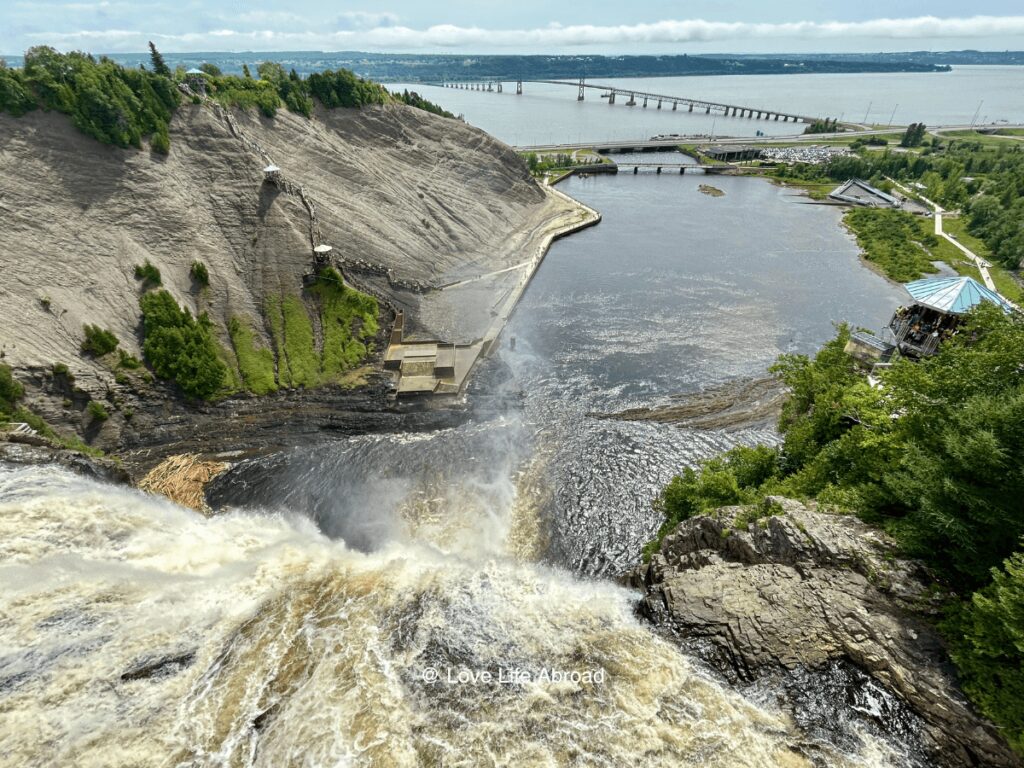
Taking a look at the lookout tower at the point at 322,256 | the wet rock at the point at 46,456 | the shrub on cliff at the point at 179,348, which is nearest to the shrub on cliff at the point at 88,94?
the shrub on cliff at the point at 179,348

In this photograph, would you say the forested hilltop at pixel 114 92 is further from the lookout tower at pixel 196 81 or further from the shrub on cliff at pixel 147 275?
the shrub on cliff at pixel 147 275

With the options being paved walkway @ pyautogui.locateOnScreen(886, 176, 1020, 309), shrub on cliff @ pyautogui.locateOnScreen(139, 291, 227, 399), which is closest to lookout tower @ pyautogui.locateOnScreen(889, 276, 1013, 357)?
paved walkway @ pyautogui.locateOnScreen(886, 176, 1020, 309)

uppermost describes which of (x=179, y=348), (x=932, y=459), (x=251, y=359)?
(x=932, y=459)

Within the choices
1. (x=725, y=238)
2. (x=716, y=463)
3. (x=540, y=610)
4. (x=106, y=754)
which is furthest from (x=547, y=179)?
(x=106, y=754)

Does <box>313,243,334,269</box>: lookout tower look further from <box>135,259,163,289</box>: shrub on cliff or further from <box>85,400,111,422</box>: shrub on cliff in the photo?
<box>85,400,111,422</box>: shrub on cliff

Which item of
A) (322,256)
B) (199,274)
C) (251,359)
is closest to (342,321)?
(322,256)

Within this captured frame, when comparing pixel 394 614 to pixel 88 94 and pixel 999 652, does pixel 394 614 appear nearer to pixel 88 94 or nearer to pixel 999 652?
pixel 999 652
